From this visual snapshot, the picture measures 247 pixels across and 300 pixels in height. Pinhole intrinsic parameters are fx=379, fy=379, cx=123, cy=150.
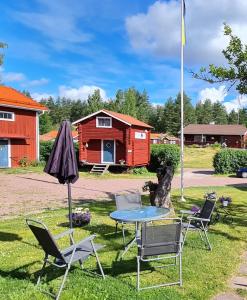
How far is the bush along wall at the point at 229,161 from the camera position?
28.3m

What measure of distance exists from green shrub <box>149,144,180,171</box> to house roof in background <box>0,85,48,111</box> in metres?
10.1

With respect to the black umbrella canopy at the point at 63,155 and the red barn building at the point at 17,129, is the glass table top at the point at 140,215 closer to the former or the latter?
the black umbrella canopy at the point at 63,155

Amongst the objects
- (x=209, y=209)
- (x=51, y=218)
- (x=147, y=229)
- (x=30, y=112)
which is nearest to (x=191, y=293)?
(x=147, y=229)

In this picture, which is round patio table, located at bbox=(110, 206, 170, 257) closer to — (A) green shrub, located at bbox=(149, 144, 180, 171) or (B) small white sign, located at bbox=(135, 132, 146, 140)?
(B) small white sign, located at bbox=(135, 132, 146, 140)

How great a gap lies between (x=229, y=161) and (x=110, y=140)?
9115 mm

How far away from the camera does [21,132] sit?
29.7 m

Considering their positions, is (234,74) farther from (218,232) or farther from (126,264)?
(126,264)

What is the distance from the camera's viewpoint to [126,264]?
19.7 feet

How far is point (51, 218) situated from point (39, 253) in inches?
136

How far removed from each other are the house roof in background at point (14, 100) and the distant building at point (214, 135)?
45.7 meters

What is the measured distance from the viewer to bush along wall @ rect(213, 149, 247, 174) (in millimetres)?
28281

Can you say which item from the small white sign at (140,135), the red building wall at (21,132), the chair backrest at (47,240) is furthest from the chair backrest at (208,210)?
the red building wall at (21,132)

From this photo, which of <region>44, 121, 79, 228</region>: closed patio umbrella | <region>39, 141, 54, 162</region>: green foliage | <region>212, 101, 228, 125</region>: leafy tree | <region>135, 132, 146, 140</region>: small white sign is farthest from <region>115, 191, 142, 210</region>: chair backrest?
<region>212, 101, 228, 125</region>: leafy tree

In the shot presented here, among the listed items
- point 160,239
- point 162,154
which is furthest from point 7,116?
point 160,239
